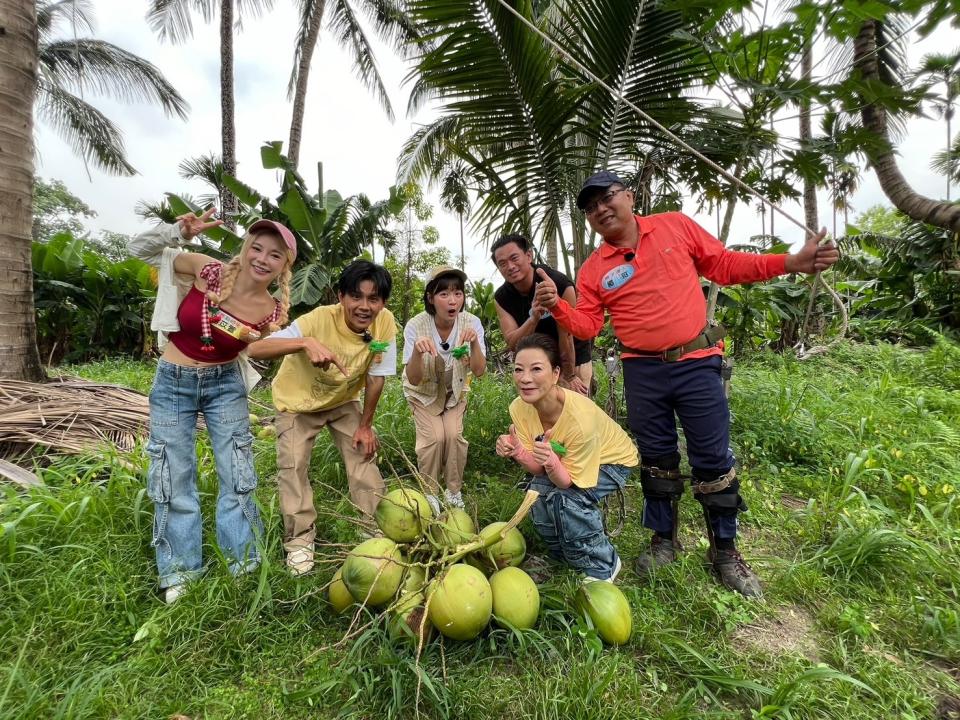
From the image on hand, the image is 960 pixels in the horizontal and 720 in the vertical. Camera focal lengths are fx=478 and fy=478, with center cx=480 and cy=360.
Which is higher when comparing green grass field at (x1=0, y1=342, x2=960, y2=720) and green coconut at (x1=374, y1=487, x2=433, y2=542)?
green coconut at (x1=374, y1=487, x2=433, y2=542)

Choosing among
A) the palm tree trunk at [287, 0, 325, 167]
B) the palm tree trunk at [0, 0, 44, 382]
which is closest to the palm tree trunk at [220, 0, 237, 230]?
the palm tree trunk at [287, 0, 325, 167]

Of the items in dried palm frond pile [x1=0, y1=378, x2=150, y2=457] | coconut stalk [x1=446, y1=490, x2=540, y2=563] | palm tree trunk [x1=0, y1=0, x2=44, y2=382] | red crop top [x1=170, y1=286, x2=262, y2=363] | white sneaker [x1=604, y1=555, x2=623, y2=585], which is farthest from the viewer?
palm tree trunk [x1=0, y1=0, x2=44, y2=382]

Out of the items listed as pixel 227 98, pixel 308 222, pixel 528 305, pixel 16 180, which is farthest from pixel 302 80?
pixel 528 305

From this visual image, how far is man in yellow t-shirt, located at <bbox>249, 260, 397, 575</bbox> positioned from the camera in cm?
254

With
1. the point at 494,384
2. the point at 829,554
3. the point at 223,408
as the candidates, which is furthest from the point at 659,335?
the point at 494,384

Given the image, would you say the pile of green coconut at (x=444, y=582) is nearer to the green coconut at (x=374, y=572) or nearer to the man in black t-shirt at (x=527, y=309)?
the green coconut at (x=374, y=572)

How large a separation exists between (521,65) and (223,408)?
2785 mm

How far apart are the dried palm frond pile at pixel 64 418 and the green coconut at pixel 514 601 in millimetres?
2883

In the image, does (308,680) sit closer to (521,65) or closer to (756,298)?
(521,65)

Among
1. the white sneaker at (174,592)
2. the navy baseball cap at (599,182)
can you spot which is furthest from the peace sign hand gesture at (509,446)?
the white sneaker at (174,592)

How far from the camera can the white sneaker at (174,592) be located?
6.77 feet

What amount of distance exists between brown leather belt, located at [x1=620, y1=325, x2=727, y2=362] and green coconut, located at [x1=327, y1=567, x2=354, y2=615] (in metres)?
1.70

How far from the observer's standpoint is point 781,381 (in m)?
5.11

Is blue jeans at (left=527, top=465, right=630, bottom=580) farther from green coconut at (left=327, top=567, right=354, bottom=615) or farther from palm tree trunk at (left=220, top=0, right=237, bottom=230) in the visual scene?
palm tree trunk at (left=220, top=0, right=237, bottom=230)
